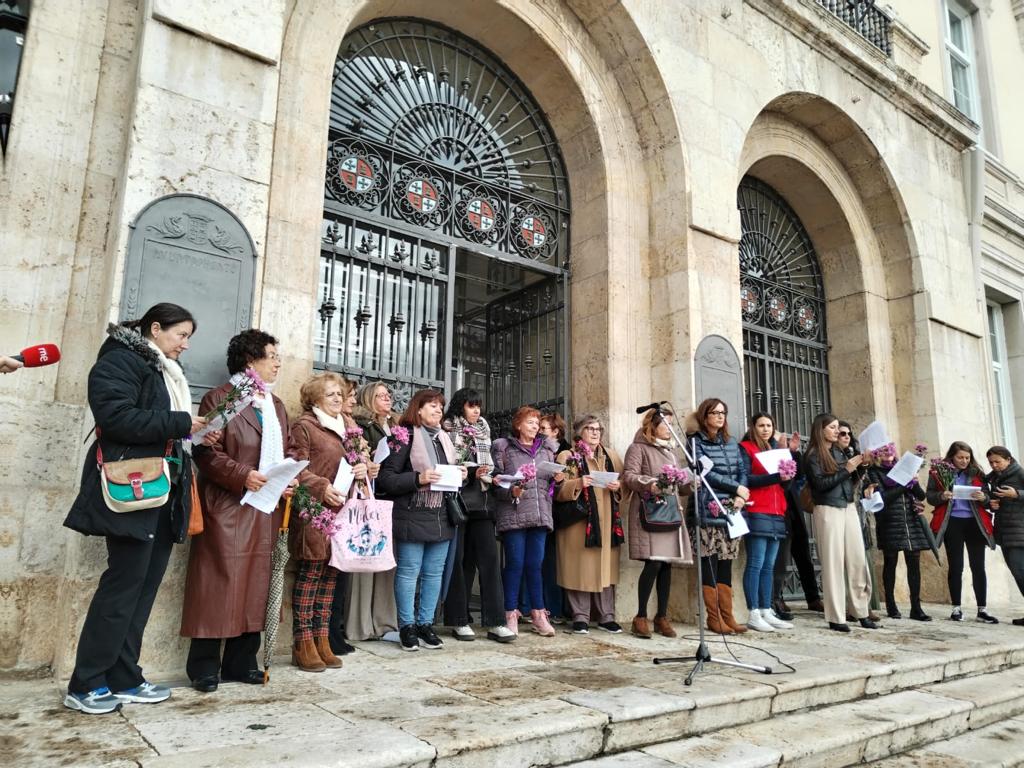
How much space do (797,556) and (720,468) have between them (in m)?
2.26

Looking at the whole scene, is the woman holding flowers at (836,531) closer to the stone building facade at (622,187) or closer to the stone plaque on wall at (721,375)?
the stone plaque on wall at (721,375)

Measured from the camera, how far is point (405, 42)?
6867mm

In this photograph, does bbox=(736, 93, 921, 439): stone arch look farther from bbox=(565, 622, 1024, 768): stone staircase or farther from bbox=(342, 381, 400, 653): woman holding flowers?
bbox=(342, 381, 400, 653): woman holding flowers

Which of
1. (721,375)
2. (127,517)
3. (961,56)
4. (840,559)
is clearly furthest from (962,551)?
(961,56)

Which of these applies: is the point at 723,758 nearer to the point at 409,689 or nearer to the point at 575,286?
the point at 409,689

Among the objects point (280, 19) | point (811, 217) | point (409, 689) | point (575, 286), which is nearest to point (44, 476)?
point (409, 689)

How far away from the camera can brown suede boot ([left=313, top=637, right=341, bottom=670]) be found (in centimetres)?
413

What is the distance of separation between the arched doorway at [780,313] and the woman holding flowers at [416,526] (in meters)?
5.35

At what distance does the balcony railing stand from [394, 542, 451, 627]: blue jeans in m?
9.11

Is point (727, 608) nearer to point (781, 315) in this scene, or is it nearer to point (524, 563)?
point (524, 563)

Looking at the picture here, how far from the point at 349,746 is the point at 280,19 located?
455 cm

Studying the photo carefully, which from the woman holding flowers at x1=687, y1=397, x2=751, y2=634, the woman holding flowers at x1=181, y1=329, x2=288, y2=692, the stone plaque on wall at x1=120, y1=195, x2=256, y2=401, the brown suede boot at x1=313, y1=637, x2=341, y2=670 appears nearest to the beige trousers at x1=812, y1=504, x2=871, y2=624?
the woman holding flowers at x1=687, y1=397, x2=751, y2=634

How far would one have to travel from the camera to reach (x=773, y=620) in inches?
246

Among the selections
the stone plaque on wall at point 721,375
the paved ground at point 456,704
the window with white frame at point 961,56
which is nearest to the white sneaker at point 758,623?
the paved ground at point 456,704
